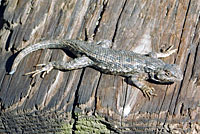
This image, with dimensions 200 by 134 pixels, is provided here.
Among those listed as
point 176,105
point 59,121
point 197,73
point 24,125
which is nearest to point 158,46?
point 197,73

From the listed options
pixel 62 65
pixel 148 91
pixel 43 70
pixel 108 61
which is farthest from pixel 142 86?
pixel 43 70

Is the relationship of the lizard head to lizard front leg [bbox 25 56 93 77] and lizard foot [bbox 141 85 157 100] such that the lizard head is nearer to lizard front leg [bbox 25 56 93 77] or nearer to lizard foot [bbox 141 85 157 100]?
lizard foot [bbox 141 85 157 100]

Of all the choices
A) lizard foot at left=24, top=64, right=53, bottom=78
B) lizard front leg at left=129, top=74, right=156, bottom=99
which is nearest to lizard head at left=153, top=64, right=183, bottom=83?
lizard front leg at left=129, top=74, right=156, bottom=99

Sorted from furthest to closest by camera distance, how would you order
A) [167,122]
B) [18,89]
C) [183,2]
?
[183,2]
[18,89]
[167,122]

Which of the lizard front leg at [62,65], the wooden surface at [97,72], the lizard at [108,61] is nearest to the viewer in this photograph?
the wooden surface at [97,72]

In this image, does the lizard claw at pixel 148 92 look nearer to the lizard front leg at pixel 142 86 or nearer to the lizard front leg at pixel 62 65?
the lizard front leg at pixel 142 86

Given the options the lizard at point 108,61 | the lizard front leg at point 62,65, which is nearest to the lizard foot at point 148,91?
the lizard at point 108,61

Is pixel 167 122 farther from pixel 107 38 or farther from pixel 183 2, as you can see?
pixel 183 2
